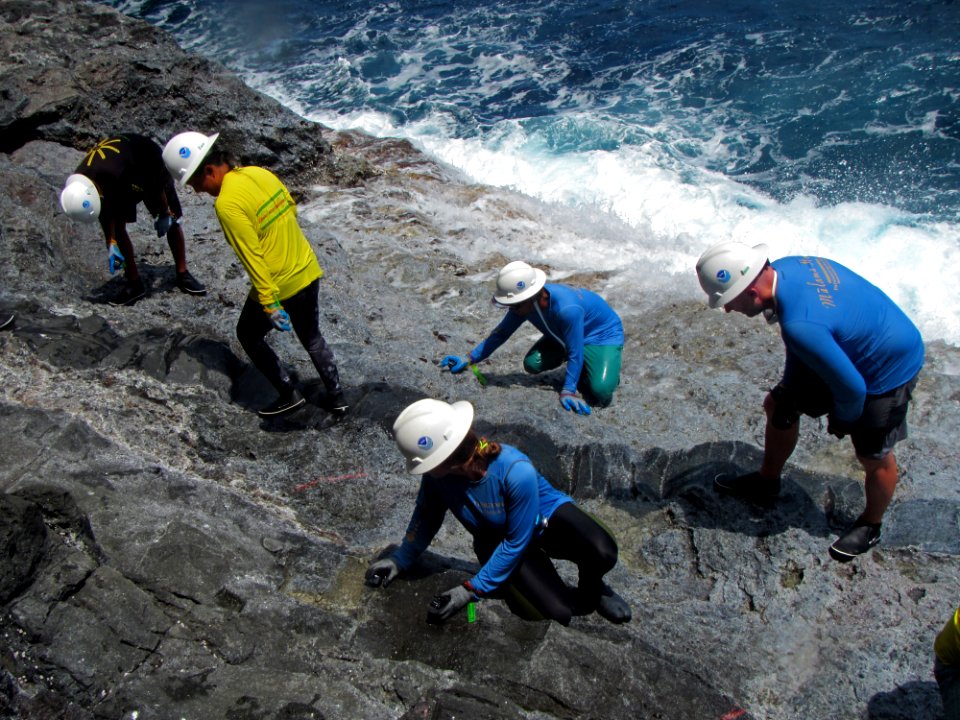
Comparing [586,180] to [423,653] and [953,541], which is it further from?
[423,653]

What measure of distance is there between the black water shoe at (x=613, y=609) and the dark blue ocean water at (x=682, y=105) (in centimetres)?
439

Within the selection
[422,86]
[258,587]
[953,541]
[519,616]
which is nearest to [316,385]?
[258,587]

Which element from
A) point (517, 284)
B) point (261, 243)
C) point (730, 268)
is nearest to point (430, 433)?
point (730, 268)

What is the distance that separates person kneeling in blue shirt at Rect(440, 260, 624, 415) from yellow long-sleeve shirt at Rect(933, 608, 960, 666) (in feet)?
8.44

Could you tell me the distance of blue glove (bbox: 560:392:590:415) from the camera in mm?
4895

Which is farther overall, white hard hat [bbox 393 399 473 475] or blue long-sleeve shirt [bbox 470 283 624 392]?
blue long-sleeve shirt [bbox 470 283 624 392]

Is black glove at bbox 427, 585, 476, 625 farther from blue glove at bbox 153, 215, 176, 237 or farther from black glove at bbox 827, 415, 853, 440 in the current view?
blue glove at bbox 153, 215, 176, 237

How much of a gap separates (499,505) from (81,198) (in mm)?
3882

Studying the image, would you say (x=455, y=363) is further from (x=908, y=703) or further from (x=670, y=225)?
(x=670, y=225)

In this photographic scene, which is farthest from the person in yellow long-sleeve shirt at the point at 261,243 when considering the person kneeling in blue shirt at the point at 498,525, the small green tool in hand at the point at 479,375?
the person kneeling in blue shirt at the point at 498,525

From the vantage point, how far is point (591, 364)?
512 cm

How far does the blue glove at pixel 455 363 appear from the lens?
5223 mm

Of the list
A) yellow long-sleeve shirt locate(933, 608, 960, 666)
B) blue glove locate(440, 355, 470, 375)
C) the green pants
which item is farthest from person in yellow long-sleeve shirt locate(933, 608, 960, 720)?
blue glove locate(440, 355, 470, 375)

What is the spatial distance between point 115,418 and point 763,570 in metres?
3.34
